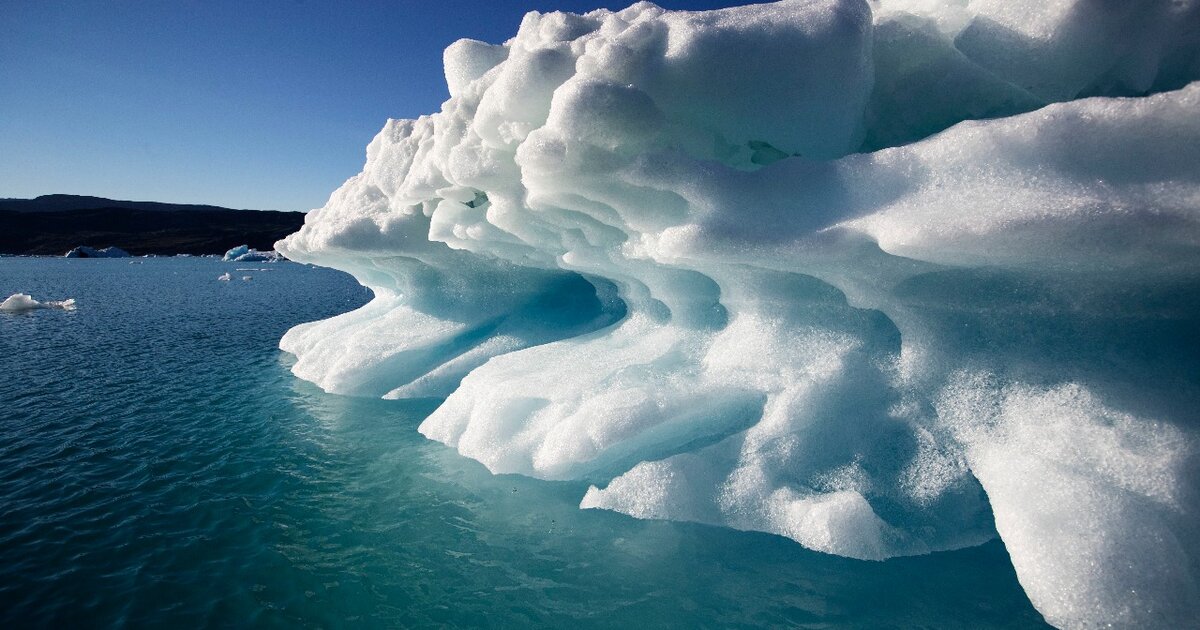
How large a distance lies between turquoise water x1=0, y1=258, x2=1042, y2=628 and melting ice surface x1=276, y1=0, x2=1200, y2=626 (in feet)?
1.17

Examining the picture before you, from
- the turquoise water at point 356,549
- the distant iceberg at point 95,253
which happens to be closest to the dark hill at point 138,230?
the distant iceberg at point 95,253

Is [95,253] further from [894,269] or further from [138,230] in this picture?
[894,269]

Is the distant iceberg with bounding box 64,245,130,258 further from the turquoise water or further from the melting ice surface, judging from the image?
the melting ice surface

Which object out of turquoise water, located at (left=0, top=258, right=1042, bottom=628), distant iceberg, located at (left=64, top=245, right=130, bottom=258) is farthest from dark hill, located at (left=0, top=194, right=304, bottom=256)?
turquoise water, located at (left=0, top=258, right=1042, bottom=628)

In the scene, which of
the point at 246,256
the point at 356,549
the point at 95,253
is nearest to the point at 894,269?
the point at 356,549

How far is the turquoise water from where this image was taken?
4.25m

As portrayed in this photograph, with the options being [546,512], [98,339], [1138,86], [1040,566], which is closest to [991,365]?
[1040,566]

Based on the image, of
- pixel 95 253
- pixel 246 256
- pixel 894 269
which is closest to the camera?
pixel 894 269

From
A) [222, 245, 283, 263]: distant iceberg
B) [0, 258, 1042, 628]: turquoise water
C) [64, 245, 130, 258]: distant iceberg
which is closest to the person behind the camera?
[0, 258, 1042, 628]: turquoise water

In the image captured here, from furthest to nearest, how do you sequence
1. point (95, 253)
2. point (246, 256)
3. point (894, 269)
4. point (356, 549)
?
point (95, 253) → point (246, 256) → point (356, 549) → point (894, 269)

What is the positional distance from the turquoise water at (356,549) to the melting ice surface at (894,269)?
0.36 metres

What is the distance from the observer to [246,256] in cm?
7212

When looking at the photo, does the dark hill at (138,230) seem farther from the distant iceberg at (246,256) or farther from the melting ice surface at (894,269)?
the melting ice surface at (894,269)

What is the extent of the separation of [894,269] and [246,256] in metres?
82.5
